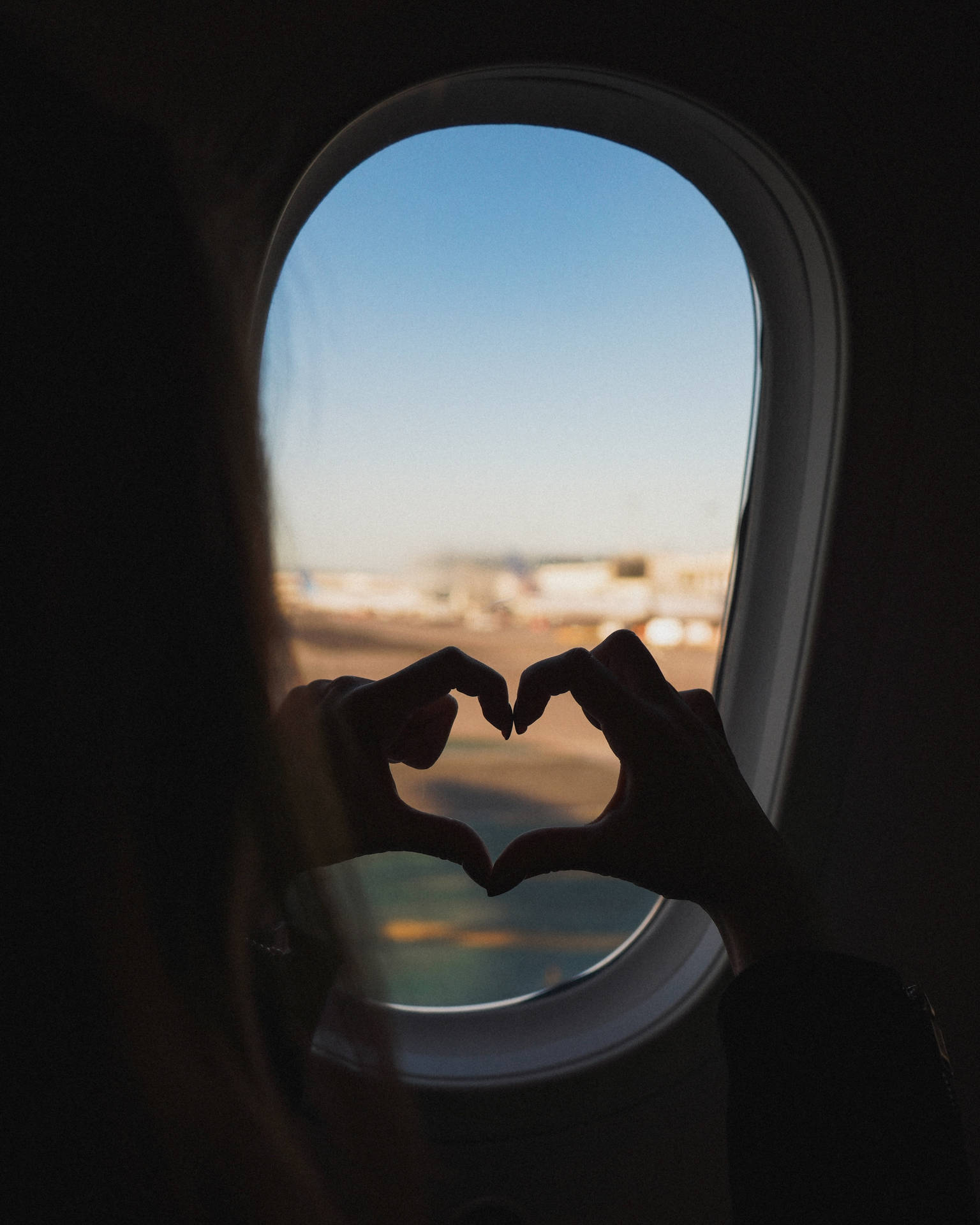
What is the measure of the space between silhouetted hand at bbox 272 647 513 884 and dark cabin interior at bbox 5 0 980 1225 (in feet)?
1.30

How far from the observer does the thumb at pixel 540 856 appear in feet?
1.58

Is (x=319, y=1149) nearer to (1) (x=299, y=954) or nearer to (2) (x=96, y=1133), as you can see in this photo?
(1) (x=299, y=954)

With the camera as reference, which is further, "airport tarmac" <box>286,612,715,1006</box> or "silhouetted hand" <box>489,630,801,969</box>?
"airport tarmac" <box>286,612,715,1006</box>

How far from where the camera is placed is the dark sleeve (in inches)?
16.7

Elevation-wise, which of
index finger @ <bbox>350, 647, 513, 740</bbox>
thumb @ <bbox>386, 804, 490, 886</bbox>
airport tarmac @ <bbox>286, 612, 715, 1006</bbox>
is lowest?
airport tarmac @ <bbox>286, 612, 715, 1006</bbox>

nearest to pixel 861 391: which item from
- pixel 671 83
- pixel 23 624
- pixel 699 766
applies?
pixel 671 83

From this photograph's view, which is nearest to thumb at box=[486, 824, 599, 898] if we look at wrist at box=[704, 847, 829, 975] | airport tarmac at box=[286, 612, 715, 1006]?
wrist at box=[704, 847, 829, 975]

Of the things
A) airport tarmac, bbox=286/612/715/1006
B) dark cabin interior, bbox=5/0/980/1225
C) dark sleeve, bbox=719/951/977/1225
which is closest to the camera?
dark sleeve, bbox=719/951/977/1225

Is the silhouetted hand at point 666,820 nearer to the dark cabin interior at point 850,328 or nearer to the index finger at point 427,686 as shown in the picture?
the index finger at point 427,686

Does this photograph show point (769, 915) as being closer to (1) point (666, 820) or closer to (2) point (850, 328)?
(1) point (666, 820)

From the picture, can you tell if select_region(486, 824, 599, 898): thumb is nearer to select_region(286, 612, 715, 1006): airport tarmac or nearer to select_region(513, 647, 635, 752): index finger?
select_region(513, 647, 635, 752): index finger

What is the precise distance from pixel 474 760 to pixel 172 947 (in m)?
1.00

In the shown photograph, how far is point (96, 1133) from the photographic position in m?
0.35

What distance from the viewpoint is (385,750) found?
53 centimetres
